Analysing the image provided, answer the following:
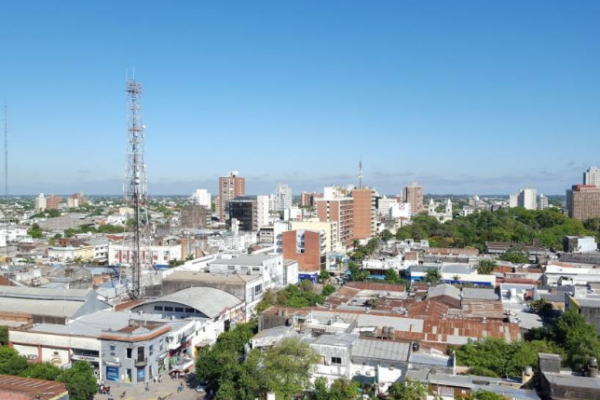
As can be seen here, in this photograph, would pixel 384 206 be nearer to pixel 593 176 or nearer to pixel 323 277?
pixel 593 176

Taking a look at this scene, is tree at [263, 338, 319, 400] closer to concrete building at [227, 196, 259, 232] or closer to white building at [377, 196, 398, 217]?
concrete building at [227, 196, 259, 232]

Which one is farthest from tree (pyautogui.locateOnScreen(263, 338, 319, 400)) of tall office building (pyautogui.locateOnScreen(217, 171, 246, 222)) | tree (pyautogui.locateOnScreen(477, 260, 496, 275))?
tall office building (pyautogui.locateOnScreen(217, 171, 246, 222))

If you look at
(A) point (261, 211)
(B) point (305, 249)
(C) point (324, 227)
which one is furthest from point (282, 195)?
(B) point (305, 249)

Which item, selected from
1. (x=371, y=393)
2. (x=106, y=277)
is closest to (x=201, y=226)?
(x=106, y=277)

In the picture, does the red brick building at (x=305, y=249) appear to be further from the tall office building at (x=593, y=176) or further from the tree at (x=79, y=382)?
the tall office building at (x=593, y=176)

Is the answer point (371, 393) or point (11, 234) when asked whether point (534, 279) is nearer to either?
point (371, 393)
